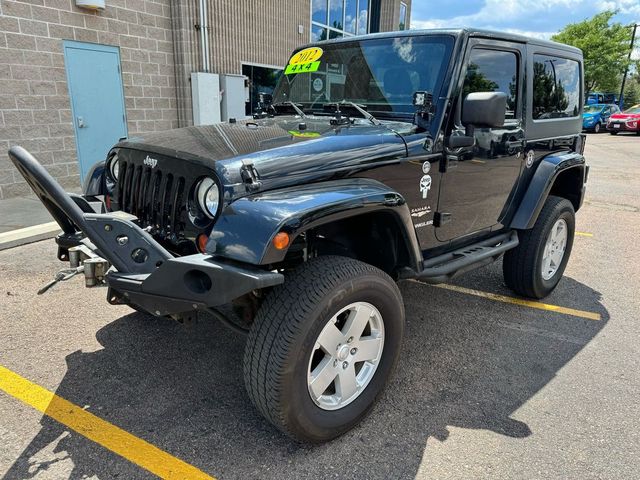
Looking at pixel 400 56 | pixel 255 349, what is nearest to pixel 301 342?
pixel 255 349

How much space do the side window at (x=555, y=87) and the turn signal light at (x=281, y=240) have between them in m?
2.78

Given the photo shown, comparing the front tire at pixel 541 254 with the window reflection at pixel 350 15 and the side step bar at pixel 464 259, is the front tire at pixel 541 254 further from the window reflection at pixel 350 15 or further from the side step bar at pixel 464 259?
the window reflection at pixel 350 15

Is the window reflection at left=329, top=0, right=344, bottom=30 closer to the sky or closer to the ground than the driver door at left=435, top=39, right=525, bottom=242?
closer to the sky

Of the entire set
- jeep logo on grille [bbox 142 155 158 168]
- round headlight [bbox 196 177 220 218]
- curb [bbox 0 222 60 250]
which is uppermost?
jeep logo on grille [bbox 142 155 158 168]

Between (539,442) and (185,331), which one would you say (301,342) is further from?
(185,331)

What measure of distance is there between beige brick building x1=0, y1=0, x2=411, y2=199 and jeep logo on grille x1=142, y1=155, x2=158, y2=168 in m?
5.47

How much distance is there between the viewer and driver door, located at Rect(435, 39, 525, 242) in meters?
3.20

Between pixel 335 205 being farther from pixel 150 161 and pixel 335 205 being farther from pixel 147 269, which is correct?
pixel 150 161

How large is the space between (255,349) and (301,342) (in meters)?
0.22

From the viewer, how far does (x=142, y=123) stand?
29.1 ft

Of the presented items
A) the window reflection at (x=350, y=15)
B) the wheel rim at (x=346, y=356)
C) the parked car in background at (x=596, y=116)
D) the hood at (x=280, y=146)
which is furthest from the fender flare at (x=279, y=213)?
the parked car in background at (x=596, y=116)

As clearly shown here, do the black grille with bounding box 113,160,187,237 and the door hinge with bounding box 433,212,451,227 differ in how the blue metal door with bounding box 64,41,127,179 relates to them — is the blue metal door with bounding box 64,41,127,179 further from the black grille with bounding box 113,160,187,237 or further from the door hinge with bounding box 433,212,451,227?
the door hinge with bounding box 433,212,451,227

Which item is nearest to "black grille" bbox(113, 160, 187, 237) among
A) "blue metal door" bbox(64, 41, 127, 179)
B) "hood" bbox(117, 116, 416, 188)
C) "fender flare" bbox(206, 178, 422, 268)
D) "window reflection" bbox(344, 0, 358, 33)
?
"hood" bbox(117, 116, 416, 188)

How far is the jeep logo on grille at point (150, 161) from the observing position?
8.91 ft
